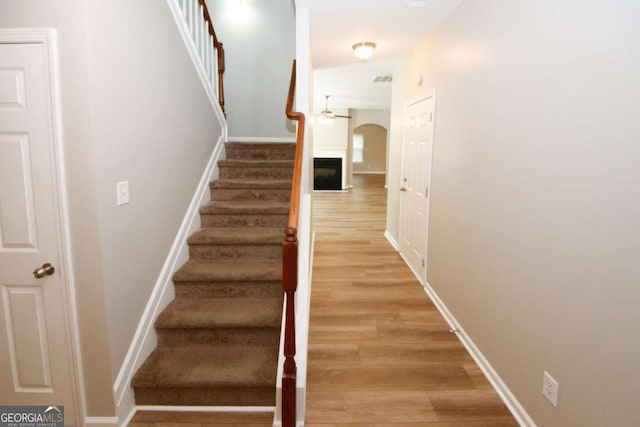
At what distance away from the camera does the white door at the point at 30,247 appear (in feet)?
5.34

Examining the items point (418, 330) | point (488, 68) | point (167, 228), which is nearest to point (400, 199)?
point (418, 330)

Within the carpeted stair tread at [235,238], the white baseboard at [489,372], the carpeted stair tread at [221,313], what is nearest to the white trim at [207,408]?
the carpeted stair tread at [221,313]

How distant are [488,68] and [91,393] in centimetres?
311

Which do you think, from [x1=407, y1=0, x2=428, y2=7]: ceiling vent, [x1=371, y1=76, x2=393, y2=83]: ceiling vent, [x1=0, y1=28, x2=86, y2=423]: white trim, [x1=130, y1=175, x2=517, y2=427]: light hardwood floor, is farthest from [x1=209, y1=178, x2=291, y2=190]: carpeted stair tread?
[x1=371, y1=76, x2=393, y2=83]: ceiling vent

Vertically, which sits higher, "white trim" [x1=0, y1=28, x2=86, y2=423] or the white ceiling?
the white ceiling

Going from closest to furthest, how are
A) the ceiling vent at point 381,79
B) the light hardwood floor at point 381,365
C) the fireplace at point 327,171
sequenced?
1. the light hardwood floor at point 381,365
2. the ceiling vent at point 381,79
3. the fireplace at point 327,171

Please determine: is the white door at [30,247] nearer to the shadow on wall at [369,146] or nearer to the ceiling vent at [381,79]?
the ceiling vent at [381,79]

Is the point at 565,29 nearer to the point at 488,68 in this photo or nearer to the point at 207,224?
the point at 488,68

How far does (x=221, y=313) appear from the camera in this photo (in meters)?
2.33

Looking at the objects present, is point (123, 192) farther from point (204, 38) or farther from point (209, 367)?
point (204, 38)

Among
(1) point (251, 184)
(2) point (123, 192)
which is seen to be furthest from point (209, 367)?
(1) point (251, 184)

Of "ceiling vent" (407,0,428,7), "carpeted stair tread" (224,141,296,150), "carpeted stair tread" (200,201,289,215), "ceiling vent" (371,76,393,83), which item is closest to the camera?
"ceiling vent" (407,0,428,7)

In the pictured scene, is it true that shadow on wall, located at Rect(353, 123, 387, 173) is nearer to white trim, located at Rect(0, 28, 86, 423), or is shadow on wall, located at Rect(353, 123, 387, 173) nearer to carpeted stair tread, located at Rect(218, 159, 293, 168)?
carpeted stair tread, located at Rect(218, 159, 293, 168)
